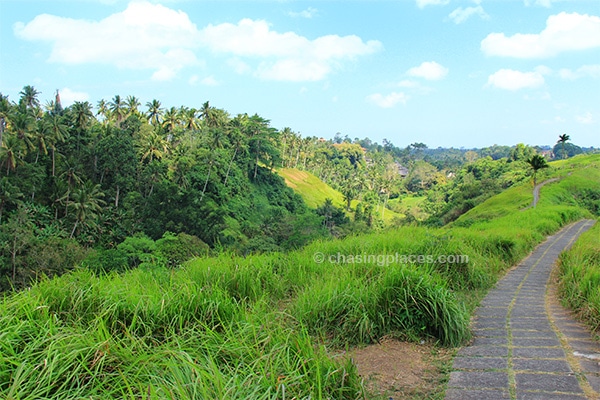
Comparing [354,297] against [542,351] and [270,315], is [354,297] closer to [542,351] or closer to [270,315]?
[270,315]

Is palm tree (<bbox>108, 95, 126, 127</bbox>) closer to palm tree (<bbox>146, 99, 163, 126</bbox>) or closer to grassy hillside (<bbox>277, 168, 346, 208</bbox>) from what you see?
palm tree (<bbox>146, 99, 163, 126</bbox>)

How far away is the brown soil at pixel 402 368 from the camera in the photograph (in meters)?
2.86

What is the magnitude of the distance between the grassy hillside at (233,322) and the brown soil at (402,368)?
168 millimetres

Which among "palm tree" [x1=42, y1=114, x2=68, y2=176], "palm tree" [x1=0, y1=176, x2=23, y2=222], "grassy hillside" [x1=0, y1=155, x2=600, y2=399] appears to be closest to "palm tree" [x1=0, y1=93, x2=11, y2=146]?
"palm tree" [x1=42, y1=114, x2=68, y2=176]

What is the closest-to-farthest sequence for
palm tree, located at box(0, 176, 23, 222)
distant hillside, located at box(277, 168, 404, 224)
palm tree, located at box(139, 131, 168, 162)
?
palm tree, located at box(0, 176, 23, 222) < palm tree, located at box(139, 131, 168, 162) < distant hillside, located at box(277, 168, 404, 224)

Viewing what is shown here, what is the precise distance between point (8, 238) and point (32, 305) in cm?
3132

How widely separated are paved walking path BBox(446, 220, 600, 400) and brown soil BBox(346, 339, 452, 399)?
125 mm

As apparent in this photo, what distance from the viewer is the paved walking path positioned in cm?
275

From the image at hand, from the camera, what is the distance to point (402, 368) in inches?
127

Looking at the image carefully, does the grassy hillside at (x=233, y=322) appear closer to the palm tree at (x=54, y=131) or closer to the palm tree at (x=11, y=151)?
the palm tree at (x=11, y=151)

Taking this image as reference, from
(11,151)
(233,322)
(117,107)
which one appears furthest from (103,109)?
(233,322)

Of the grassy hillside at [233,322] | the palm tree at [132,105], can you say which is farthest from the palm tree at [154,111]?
the grassy hillside at [233,322]

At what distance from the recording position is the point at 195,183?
49.8 m

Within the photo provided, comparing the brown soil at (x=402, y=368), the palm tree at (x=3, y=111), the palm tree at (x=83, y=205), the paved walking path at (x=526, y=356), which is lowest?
the palm tree at (x=83, y=205)
